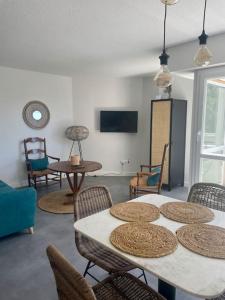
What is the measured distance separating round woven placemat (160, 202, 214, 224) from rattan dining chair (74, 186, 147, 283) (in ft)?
1.50

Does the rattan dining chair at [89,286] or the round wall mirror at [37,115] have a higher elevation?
the round wall mirror at [37,115]

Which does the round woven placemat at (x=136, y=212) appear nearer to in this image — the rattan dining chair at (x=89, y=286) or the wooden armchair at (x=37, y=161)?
the rattan dining chair at (x=89, y=286)

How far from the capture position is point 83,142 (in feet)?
19.1

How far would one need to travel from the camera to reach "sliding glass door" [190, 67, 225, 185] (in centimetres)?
321

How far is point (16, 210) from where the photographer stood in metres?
2.72

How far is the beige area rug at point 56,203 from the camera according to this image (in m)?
3.63

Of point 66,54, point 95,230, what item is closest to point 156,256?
point 95,230

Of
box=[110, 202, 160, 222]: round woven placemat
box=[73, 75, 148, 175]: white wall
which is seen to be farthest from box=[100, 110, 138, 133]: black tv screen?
box=[110, 202, 160, 222]: round woven placemat

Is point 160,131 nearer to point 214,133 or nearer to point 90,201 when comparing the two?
point 214,133

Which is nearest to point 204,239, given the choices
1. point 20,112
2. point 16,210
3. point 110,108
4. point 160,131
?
point 16,210

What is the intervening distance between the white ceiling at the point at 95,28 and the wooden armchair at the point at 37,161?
5.65 ft

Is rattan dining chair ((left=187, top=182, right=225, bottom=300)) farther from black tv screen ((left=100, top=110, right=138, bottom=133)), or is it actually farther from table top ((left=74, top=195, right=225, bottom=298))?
black tv screen ((left=100, top=110, right=138, bottom=133))

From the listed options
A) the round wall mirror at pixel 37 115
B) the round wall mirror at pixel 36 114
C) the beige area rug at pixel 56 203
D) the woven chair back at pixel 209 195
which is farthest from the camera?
the round wall mirror at pixel 37 115

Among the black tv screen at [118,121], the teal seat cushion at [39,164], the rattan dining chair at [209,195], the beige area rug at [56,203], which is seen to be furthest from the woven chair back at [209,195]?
the black tv screen at [118,121]
